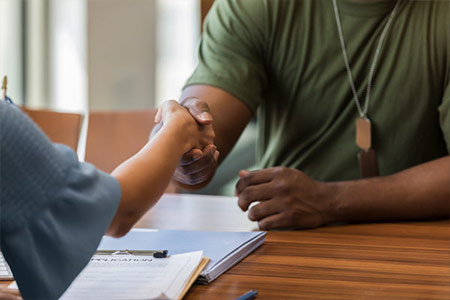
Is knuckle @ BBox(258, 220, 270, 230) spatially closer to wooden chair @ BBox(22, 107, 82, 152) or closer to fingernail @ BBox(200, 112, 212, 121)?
fingernail @ BBox(200, 112, 212, 121)

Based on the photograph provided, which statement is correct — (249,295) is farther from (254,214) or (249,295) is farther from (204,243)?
(254,214)

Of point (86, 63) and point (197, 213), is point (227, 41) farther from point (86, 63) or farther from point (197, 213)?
point (86, 63)

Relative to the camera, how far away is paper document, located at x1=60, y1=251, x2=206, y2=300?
0.70 m

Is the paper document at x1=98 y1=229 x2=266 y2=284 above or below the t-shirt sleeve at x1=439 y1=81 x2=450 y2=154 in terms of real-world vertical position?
below

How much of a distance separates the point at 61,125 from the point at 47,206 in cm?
142

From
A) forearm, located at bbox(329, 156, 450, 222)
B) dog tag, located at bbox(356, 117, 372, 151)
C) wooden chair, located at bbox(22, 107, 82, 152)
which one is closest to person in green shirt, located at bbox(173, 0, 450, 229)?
dog tag, located at bbox(356, 117, 372, 151)

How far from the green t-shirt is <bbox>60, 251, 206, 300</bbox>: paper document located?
65 centimetres

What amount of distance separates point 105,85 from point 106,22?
0.36m

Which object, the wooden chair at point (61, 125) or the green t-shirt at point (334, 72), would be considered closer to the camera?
the green t-shirt at point (334, 72)

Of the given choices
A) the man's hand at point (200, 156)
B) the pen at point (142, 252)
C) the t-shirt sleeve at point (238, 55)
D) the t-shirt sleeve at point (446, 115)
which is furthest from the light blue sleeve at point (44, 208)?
the t-shirt sleeve at point (446, 115)

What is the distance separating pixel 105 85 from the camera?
11.7 feet

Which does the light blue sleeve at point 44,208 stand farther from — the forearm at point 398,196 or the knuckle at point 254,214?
the forearm at point 398,196

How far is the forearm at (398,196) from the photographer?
115cm

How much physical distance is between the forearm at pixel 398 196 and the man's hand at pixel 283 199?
0.03m
